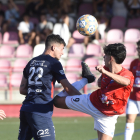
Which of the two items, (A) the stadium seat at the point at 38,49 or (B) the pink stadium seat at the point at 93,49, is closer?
(A) the stadium seat at the point at 38,49

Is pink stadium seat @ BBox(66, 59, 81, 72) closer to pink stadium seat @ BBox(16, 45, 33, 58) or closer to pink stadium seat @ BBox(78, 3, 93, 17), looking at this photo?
pink stadium seat @ BBox(16, 45, 33, 58)

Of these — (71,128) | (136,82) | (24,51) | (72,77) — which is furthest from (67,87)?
(24,51)

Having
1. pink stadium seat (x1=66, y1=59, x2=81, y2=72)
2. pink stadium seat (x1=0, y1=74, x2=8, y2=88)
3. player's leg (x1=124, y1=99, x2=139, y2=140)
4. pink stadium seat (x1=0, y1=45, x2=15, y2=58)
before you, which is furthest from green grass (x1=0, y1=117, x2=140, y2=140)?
pink stadium seat (x1=0, y1=45, x2=15, y2=58)

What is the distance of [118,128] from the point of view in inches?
313

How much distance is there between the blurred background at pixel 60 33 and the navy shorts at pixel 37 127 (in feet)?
19.7

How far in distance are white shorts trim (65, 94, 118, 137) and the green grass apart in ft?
8.73

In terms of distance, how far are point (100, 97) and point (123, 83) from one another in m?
0.44

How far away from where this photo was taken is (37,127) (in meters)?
3.68

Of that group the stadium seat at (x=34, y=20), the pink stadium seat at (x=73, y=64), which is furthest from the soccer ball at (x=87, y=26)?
the stadium seat at (x=34, y=20)

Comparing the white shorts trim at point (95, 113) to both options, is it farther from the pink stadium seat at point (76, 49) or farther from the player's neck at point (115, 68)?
the pink stadium seat at point (76, 49)

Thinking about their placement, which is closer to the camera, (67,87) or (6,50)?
(67,87)

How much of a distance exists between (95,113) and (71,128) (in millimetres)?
3943

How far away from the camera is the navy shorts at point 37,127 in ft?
12.0

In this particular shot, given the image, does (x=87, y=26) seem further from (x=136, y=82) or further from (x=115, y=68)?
(x=115, y=68)
